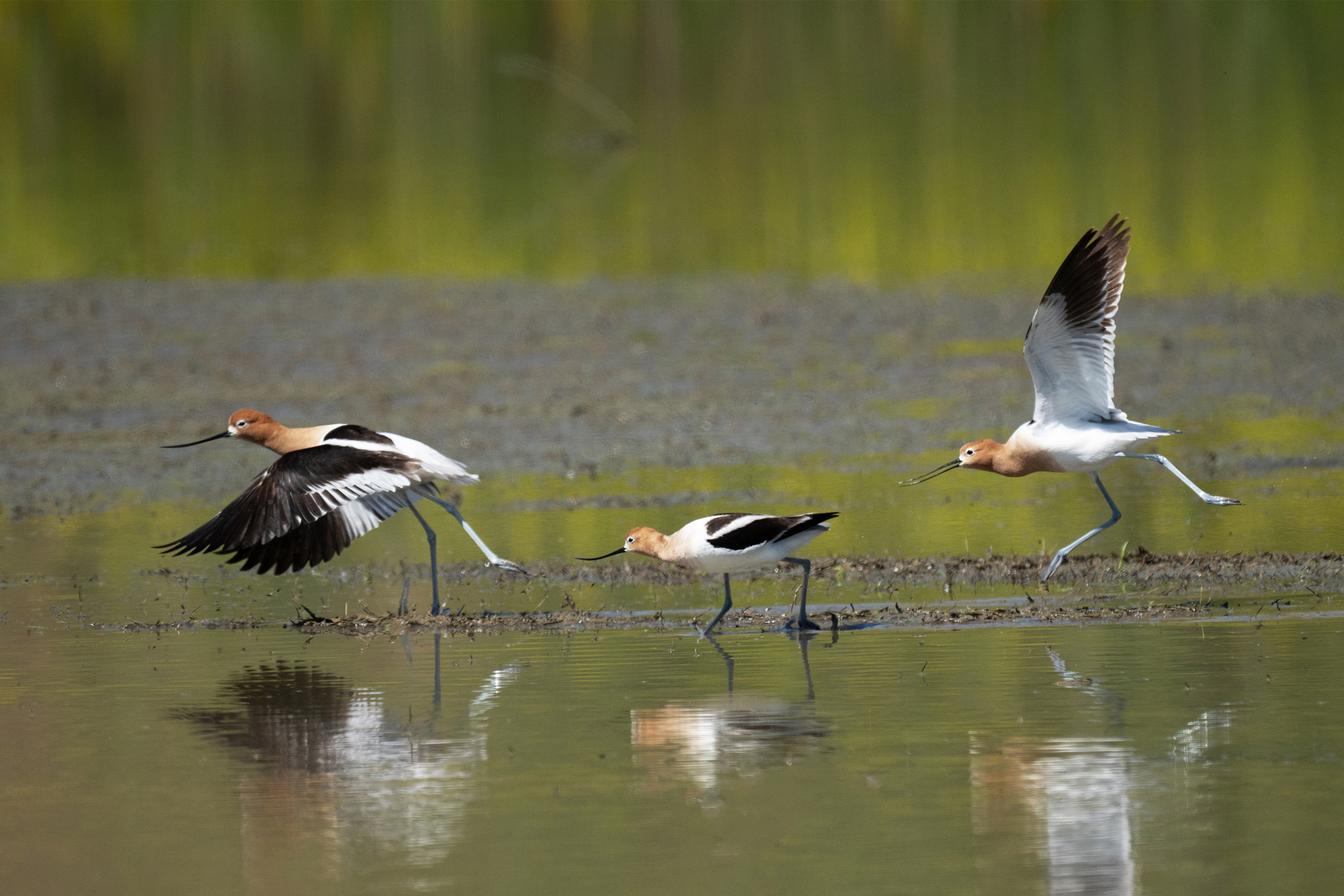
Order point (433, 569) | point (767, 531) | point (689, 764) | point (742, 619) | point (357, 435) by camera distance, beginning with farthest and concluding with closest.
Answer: point (357, 435), point (433, 569), point (742, 619), point (767, 531), point (689, 764)

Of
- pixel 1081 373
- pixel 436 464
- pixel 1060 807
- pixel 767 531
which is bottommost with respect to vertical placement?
pixel 1060 807

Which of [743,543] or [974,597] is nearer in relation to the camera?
[743,543]

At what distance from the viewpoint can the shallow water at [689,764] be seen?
5840mm

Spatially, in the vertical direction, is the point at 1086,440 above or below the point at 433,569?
above

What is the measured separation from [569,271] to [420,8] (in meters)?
29.3

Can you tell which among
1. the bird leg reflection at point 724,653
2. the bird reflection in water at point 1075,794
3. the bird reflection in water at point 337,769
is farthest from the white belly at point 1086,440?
the bird reflection in water at point 337,769

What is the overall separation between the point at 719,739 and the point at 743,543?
2269 mm

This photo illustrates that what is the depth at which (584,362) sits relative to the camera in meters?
18.2

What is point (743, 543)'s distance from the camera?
9484mm

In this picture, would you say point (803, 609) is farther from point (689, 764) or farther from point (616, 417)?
point (616, 417)

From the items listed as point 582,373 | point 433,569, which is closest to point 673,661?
point 433,569

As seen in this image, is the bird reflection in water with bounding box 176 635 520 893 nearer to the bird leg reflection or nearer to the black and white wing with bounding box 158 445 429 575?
the bird leg reflection

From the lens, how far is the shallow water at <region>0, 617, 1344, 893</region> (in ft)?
19.2

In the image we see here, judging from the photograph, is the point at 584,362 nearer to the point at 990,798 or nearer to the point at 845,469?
the point at 845,469
